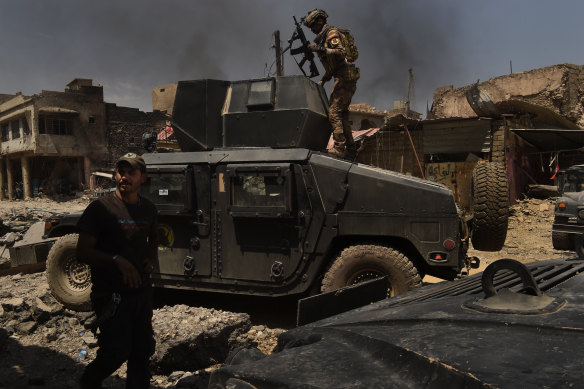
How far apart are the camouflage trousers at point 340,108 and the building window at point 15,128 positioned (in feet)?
101

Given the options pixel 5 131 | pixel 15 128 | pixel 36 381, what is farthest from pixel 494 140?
pixel 5 131

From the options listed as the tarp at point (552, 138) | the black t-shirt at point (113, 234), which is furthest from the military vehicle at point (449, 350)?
the tarp at point (552, 138)

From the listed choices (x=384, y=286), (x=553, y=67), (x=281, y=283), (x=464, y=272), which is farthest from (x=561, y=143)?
(x=384, y=286)

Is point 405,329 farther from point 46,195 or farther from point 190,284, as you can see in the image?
point 46,195

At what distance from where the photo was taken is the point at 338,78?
18.7ft

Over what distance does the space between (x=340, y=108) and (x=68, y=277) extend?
408 centimetres

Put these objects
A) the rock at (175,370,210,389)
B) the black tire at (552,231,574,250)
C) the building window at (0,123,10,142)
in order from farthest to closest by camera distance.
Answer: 1. the building window at (0,123,10,142)
2. the black tire at (552,231,574,250)
3. the rock at (175,370,210,389)

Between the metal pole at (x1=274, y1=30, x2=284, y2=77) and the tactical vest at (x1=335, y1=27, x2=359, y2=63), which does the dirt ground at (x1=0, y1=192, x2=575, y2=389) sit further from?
the metal pole at (x1=274, y1=30, x2=284, y2=77)

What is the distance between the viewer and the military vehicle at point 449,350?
105cm

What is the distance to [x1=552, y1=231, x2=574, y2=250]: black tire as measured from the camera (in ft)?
29.4

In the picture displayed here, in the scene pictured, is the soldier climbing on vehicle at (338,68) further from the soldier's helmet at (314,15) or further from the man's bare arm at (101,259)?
the man's bare arm at (101,259)

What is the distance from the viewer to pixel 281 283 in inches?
185

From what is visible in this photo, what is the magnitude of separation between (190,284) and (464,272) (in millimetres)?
3143

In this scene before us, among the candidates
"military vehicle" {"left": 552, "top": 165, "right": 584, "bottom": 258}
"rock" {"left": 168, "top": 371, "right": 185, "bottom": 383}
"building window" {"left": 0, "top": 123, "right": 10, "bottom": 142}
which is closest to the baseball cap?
"rock" {"left": 168, "top": 371, "right": 185, "bottom": 383}
